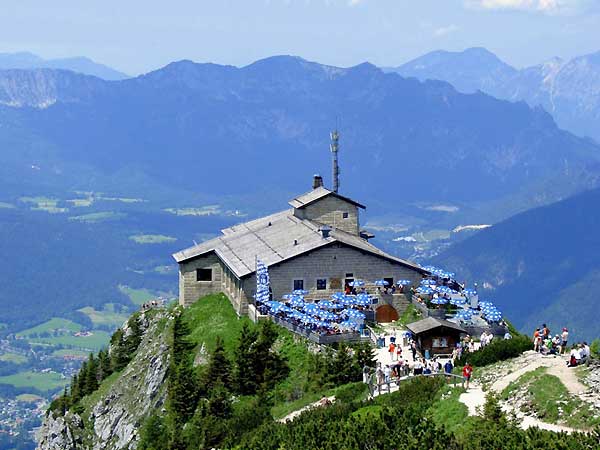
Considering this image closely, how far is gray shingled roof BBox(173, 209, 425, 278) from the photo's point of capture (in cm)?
7644

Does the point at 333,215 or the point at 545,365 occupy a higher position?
the point at 333,215

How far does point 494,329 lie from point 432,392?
1777cm

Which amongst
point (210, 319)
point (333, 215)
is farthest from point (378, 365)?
point (333, 215)

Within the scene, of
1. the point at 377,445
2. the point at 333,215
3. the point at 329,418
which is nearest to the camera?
the point at 377,445

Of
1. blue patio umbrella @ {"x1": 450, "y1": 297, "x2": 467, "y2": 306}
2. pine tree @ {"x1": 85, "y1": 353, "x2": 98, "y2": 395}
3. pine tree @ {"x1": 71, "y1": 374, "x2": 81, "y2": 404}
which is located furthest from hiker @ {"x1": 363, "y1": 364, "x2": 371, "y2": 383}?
pine tree @ {"x1": 71, "y1": 374, "x2": 81, "y2": 404}

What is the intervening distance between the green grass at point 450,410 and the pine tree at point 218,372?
18893 millimetres

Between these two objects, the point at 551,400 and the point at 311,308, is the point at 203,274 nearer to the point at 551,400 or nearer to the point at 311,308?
the point at 311,308

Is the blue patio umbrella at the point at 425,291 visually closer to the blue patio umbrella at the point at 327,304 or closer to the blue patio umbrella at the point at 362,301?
the blue patio umbrella at the point at 362,301

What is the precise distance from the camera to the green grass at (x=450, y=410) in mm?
43438

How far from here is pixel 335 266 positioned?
75875 millimetres

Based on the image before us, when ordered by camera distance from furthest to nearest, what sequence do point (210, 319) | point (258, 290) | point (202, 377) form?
point (210, 319) < point (258, 290) < point (202, 377)

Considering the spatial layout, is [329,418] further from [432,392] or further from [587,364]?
[587,364]

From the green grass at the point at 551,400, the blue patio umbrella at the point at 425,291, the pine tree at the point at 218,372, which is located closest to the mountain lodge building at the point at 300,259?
the blue patio umbrella at the point at 425,291

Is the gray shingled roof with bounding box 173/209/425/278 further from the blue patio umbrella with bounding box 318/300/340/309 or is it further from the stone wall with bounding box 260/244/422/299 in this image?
the blue patio umbrella with bounding box 318/300/340/309
